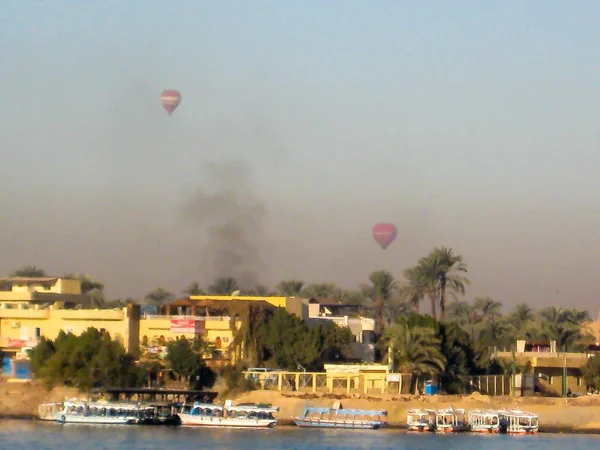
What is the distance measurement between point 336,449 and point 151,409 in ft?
67.2

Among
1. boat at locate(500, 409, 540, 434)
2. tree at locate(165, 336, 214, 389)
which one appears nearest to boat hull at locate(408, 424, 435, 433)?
boat at locate(500, 409, 540, 434)

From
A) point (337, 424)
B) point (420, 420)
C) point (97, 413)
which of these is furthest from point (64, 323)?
point (420, 420)

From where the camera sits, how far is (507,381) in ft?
315

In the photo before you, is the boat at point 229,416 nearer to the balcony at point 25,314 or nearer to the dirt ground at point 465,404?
the dirt ground at point 465,404

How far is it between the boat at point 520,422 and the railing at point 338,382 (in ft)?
25.8

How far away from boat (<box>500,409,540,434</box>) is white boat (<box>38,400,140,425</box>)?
949 inches

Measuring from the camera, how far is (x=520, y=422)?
8369 centimetres

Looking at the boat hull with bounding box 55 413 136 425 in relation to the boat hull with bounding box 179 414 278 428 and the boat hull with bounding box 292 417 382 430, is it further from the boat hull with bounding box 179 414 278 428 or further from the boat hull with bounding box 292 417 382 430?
the boat hull with bounding box 292 417 382 430

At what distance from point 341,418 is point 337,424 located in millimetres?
851

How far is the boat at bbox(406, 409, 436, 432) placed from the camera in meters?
82.6

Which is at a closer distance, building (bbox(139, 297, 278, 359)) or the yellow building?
building (bbox(139, 297, 278, 359))

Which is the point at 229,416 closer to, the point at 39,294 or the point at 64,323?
the point at 64,323

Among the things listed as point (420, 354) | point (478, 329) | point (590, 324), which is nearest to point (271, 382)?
point (420, 354)

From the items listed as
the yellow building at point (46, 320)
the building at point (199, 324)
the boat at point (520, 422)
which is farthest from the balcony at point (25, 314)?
the boat at point (520, 422)
